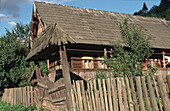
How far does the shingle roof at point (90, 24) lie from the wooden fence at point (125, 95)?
754 cm

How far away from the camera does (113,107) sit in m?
5.33

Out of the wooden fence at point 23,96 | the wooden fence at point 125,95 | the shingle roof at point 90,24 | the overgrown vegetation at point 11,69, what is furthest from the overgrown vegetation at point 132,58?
the overgrown vegetation at point 11,69

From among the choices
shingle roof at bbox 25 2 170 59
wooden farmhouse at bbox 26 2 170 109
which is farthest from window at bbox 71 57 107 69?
shingle roof at bbox 25 2 170 59

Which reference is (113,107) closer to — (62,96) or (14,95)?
(62,96)

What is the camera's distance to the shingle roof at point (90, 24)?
14829mm

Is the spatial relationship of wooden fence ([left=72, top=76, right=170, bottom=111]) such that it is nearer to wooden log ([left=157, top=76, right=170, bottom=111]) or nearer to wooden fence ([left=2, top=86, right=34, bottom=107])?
wooden log ([left=157, top=76, right=170, bottom=111])

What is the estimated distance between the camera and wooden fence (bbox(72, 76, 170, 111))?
3.93 metres

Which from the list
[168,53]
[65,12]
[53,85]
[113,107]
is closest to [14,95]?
[53,85]

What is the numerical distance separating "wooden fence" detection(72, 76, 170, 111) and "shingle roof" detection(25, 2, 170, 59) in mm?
7537

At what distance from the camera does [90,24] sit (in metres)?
17.0

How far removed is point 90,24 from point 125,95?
41.9 feet

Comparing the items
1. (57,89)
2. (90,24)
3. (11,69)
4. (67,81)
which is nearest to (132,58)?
(67,81)

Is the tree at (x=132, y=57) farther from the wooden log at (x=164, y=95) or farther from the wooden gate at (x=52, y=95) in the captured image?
the wooden log at (x=164, y=95)

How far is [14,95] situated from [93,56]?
21.5ft
